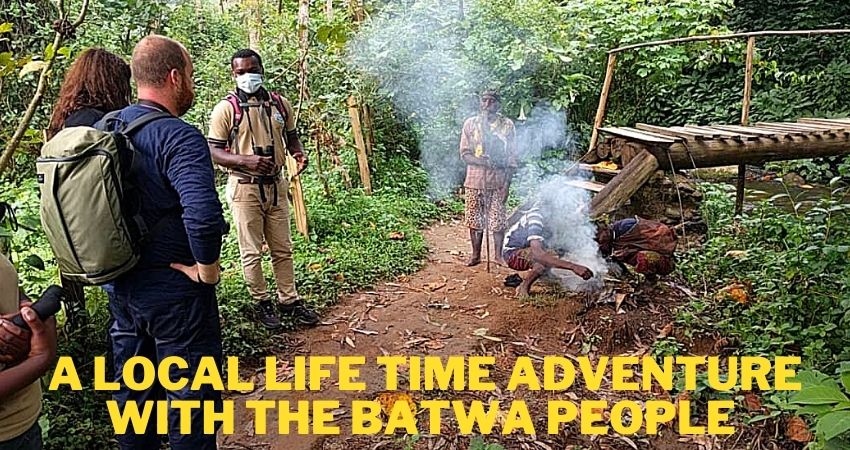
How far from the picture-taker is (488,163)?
21.9 feet

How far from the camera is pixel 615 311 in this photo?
522 cm

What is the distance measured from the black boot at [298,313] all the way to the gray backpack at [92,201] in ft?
8.32

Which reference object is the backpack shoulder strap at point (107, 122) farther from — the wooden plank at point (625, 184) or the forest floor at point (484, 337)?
the wooden plank at point (625, 184)

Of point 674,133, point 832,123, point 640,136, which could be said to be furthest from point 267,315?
point 832,123

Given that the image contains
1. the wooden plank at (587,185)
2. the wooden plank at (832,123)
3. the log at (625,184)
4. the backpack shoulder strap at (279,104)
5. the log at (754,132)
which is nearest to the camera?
the backpack shoulder strap at (279,104)

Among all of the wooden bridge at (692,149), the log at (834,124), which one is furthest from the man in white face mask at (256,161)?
the log at (834,124)

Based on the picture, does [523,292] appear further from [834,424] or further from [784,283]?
[834,424]

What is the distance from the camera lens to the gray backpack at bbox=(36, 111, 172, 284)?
101 inches

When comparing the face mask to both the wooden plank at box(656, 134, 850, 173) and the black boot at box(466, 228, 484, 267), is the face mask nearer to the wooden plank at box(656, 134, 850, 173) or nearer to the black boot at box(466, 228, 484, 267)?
the black boot at box(466, 228, 484, 267)

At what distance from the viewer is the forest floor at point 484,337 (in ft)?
12.2

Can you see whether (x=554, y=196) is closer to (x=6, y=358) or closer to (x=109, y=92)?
(x=109, y=92)

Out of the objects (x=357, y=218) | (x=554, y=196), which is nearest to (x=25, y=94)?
(x=357, y=218)

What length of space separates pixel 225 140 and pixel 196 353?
221cm

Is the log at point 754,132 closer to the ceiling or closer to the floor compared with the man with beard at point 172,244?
closer to the ceiling
